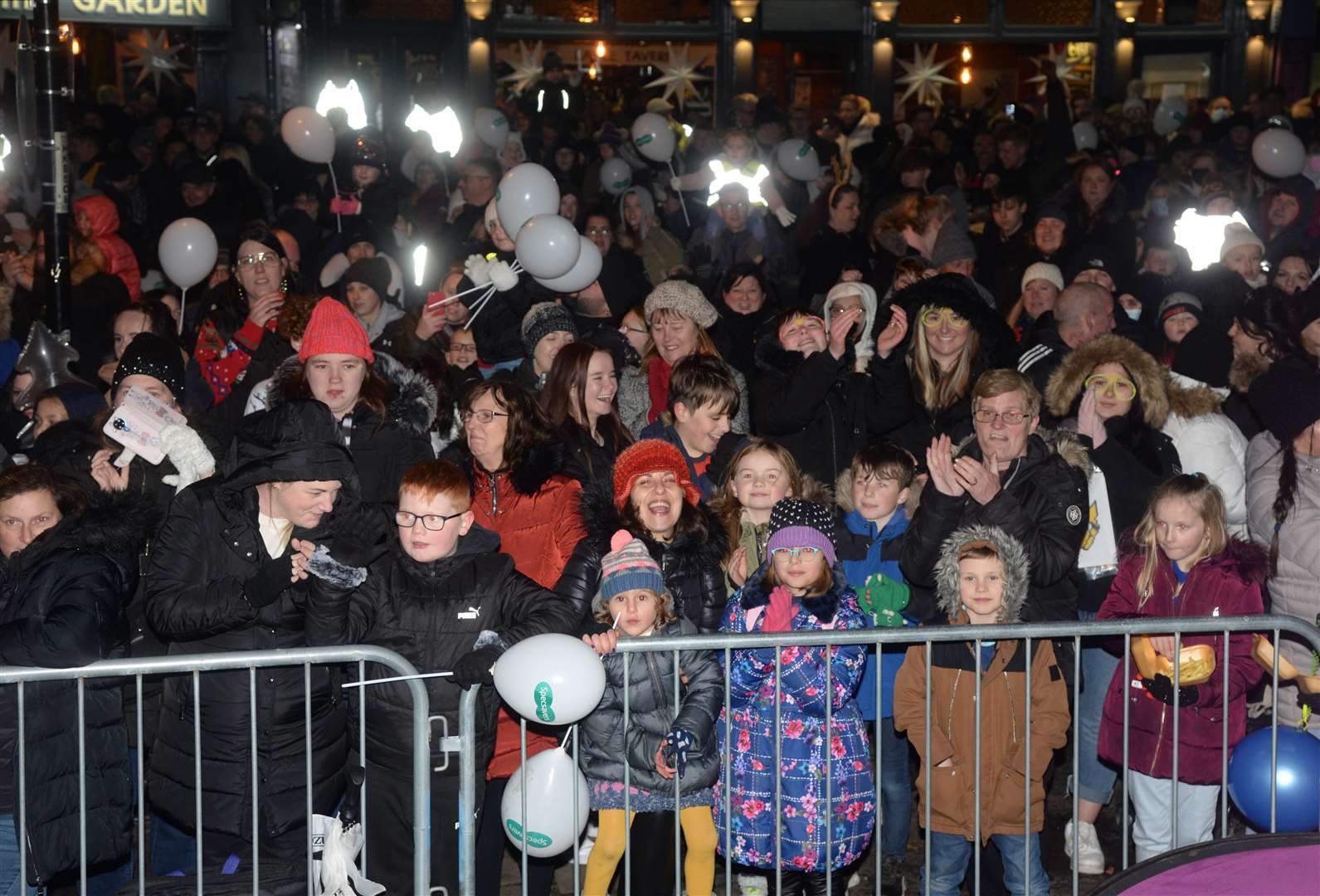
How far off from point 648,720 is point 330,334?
7.25 ft

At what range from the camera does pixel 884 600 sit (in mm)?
6449

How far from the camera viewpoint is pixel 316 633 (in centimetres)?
523

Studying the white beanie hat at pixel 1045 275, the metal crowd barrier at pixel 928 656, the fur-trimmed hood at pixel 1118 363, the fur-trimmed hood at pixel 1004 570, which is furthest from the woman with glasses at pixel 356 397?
the white beanie hat at pixel 1045 275

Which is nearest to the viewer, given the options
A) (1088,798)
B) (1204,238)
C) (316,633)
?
(316,633)

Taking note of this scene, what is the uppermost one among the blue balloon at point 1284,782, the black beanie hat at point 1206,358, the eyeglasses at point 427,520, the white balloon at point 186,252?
the white balloon at point 186,252

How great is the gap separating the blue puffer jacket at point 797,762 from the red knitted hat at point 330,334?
221cm

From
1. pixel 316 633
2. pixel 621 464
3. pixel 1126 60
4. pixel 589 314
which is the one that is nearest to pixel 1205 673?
pixel 621 464

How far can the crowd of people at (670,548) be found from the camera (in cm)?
538

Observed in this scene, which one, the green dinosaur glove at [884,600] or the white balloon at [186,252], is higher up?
the white balloon at [186,252]

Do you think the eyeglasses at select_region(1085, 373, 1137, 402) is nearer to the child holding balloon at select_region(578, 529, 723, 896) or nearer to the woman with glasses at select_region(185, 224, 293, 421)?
the child holding balloon at select_region(578, 529, 723, 896)

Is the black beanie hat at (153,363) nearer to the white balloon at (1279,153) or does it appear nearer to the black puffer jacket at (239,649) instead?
the black puffer jacket at (239,649)

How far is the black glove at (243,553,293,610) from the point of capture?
5211 millimetres

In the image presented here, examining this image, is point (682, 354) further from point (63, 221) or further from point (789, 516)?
point (63, 221)

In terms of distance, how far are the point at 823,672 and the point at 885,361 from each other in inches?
89.9
